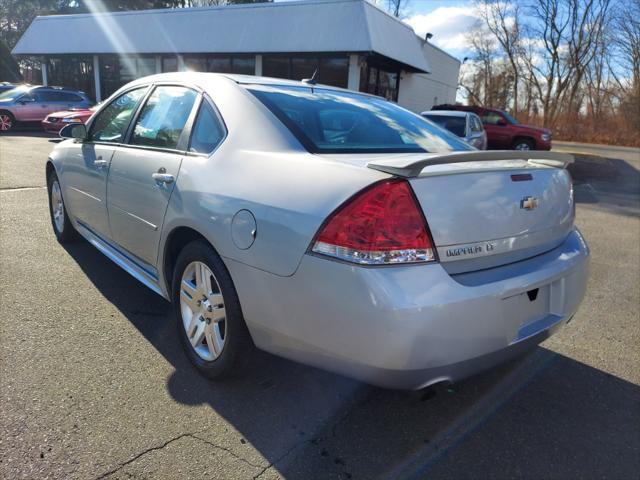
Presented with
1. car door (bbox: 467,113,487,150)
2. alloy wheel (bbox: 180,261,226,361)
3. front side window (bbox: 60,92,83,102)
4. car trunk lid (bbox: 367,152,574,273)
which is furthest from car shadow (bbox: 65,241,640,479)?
front side window (bbox: 60,92,83,102)

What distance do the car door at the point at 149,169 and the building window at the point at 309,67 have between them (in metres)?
16.1

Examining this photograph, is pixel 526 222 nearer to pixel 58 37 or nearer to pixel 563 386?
pixel 563 386

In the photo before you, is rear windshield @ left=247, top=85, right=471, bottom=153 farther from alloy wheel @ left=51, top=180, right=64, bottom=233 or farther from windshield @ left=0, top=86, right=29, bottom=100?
windshield @ left=0, top=86, right=29, bottom=100

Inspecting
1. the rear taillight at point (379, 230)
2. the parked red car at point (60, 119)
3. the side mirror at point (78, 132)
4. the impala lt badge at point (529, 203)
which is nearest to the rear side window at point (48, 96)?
the parked red car at point (60, 119)

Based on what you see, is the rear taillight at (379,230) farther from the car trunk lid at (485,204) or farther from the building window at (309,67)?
the building window at (309,67)

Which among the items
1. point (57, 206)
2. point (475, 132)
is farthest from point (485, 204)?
point (475, 132)

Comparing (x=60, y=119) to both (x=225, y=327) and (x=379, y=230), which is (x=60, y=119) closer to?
(x=225, y=327)

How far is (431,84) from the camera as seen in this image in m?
27.0

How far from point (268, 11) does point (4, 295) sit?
17829 mm

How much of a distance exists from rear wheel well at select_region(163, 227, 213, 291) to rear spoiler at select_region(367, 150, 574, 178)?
1.14 metres

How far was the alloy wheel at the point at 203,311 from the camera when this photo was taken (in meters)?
2.57

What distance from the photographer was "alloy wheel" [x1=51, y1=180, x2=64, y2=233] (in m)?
4.83

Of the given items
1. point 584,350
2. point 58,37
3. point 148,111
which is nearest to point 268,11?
point 58,37

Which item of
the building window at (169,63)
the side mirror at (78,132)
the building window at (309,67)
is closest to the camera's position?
the side mirror at (78,132)
